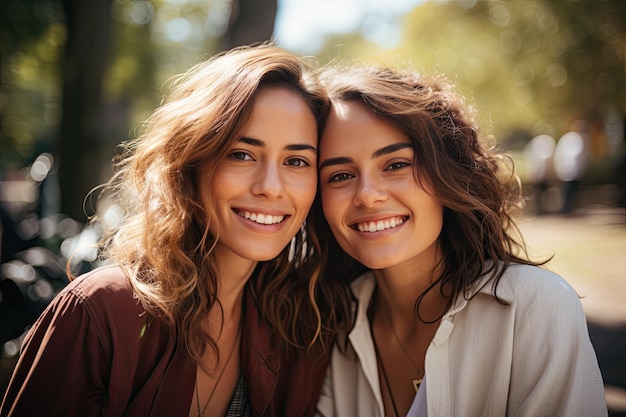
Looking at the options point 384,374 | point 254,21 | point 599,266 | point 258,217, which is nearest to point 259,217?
point 258,217

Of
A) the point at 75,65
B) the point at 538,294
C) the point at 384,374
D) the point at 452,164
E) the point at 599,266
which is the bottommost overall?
the point at 599,266

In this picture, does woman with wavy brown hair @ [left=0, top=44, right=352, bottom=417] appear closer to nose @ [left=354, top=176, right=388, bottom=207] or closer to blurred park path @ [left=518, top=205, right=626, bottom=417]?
nose @ [left=354, top=176, right=388, bottom=207]

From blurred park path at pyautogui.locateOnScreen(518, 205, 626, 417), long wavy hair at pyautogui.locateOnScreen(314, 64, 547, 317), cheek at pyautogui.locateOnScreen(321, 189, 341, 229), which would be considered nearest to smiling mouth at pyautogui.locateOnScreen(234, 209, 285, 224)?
cheek at pyautogui.locateOnScreen(321, 189, 341, 229)

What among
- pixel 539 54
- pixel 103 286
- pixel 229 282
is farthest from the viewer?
pixel 539 54

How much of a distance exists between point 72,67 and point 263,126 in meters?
5.81

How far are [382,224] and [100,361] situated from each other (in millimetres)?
1506

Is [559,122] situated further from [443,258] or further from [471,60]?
[443,258]

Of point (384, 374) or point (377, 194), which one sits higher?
point (377, 194)

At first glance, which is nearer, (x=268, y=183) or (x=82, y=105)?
(x=268, y=183)

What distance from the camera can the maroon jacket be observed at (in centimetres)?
240

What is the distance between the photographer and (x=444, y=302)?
314cm

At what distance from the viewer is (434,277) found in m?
3.23

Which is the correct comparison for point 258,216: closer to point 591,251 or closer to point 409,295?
point 409,295

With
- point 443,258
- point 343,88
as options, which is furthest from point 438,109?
point 443,258
